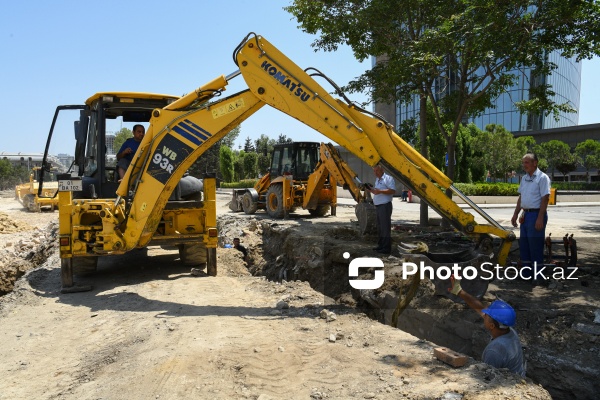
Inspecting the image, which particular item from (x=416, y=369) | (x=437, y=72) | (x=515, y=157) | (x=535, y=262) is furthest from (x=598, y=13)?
(x=515, y=157)

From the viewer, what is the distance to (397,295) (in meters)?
6.91

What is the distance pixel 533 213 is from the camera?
6.94m

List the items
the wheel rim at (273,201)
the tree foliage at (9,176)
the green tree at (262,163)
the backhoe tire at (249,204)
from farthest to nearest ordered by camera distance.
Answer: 1. the tree foliage at (9,176)
2. the green tree at (262,163)
3. the backhoe tire at (249,204)
4. the wheel rim at (273,201)

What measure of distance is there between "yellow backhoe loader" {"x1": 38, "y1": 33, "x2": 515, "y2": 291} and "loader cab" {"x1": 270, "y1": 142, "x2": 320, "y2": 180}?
8.12 meters

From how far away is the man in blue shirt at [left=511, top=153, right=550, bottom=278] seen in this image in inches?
266

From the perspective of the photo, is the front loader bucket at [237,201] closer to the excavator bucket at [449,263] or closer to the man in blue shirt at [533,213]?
the man in blue shirt at [533,213]

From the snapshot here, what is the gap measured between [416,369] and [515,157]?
34758mm

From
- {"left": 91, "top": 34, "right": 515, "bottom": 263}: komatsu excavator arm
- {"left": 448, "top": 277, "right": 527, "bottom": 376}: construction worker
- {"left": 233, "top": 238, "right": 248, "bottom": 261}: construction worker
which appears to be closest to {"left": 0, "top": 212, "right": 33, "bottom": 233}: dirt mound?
{"left": 233, "top": 238, "right": 248, "bottom": 261}: construction worker

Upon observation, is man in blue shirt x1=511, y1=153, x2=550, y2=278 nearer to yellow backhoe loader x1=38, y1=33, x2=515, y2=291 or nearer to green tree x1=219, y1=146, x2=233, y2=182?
yellow backhoe loader x1=38, y1=33, x2=515, y2=291

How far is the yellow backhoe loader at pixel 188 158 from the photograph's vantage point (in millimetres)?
6270

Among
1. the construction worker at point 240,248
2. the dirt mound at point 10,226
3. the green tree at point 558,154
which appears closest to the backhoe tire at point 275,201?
the construction worker at point 240,248

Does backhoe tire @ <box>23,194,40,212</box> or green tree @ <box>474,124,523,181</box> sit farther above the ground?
green tree @ <box>474,124,523,181</box>

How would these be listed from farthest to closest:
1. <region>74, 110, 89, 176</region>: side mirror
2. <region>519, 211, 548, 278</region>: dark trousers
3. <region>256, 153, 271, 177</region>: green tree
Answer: <region>256, 153, 271, 177</region>: green tree → <region>74, 110, 89, 176</region>: side mirror → <region>519, 211, 548, 278</region>: dark trousers

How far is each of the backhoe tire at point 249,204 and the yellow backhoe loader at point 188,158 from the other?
8.97 metres
